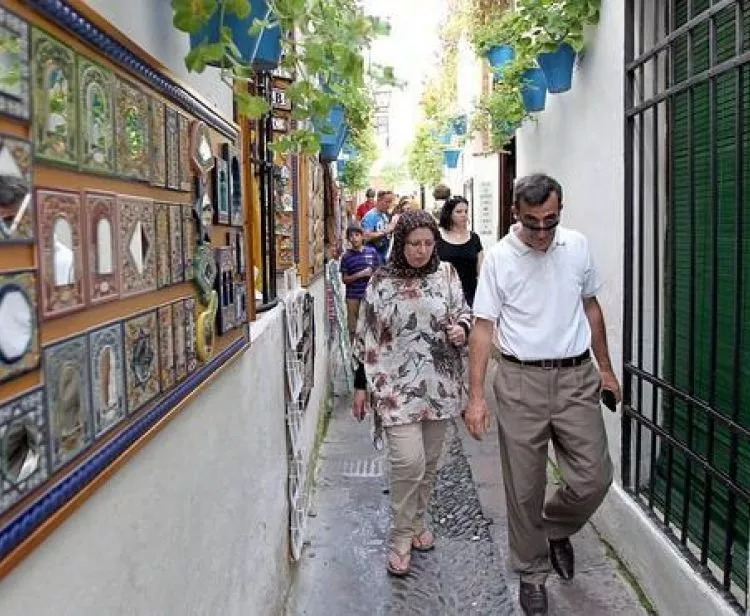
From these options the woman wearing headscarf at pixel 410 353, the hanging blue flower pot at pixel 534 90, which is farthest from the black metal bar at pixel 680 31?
the hanging blue flower pot at pixel 534 90

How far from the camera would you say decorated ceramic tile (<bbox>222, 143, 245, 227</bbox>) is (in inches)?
105

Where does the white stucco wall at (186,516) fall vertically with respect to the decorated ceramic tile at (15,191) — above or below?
below

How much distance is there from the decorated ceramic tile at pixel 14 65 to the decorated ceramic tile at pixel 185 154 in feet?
2.92

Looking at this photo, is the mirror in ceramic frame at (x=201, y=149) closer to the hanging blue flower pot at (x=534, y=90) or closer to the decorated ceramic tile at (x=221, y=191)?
the decorated ceramic tile at (x=221, y=191)

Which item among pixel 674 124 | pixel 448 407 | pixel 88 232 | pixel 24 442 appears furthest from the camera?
pixel 448 407

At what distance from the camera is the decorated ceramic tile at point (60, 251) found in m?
1.22

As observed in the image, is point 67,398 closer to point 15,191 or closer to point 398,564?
point 15,191

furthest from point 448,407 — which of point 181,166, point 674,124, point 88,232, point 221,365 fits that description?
point 88,232

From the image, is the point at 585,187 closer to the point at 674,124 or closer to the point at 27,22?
the point at 674,124

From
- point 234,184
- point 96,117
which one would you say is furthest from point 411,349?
point 96,117

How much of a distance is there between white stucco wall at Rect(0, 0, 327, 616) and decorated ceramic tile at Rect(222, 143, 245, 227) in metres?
0.18

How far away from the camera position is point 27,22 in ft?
3.83

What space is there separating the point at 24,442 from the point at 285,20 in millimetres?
1285

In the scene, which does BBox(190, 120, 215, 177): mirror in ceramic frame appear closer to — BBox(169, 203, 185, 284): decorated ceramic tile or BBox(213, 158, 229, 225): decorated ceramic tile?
BBox(213, 158, 229, 225): decorated ceramic tile
